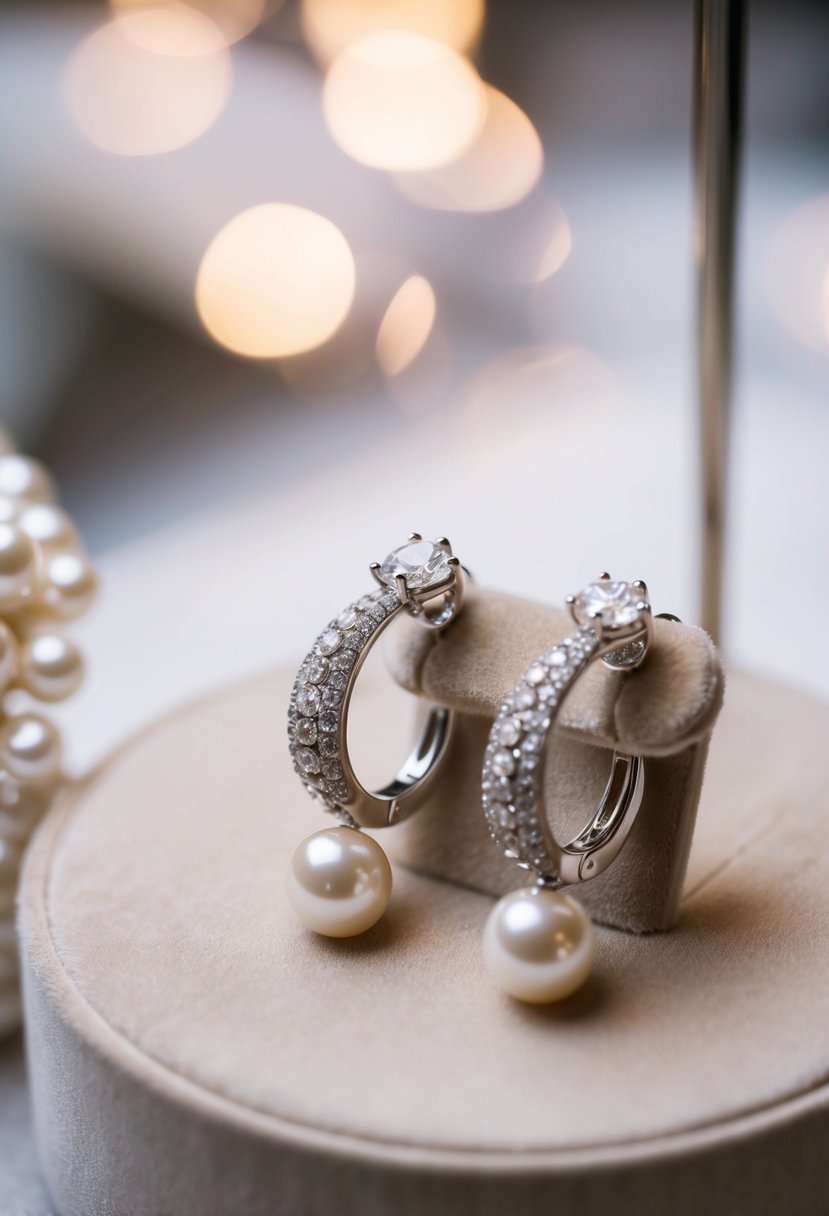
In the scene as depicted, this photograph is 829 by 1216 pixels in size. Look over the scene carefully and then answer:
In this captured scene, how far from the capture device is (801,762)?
824mm

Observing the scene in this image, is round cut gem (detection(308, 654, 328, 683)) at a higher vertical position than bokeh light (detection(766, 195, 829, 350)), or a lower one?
lower

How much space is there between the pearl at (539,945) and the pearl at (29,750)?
0.39 m

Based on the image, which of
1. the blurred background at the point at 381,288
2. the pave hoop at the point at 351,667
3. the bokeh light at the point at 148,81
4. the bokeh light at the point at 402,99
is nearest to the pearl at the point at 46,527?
the pave hoop at the point at 351,667

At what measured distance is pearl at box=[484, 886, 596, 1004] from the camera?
585mm

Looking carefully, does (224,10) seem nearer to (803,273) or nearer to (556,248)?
(556,248)

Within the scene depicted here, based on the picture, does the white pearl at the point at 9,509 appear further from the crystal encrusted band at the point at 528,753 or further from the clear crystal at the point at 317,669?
the crystal encrusted band at the point at 528,753

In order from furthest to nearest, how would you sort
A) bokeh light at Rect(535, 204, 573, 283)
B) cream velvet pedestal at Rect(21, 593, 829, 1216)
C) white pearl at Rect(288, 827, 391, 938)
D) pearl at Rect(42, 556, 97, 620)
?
bokeh light at Rect(535, 204, 573, 283), pearl at Rect(42, 556, 97, 620), white pearl at Rect(288, 827, 391, 938), cream velvet pedestal at Rect(21, 593, 829, 1216)

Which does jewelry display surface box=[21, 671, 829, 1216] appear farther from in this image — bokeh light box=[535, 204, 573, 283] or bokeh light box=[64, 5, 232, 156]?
bokeh light box=[535, 204, 573, 283]

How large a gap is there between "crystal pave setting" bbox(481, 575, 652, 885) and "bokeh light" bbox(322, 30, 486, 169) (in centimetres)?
123

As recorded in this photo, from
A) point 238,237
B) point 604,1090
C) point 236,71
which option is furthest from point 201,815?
point 236,71

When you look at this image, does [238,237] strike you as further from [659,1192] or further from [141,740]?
[659,1192]

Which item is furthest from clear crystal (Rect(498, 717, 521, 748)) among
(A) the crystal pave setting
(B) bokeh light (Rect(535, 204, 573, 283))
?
(B) bokeh light (Rect(535, 204, 573, 283))

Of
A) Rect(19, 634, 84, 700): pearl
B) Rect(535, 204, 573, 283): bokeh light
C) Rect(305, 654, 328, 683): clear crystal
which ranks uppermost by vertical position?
Rect(535, 204, 573, 283): bokeh light

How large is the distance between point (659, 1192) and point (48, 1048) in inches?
13.1
